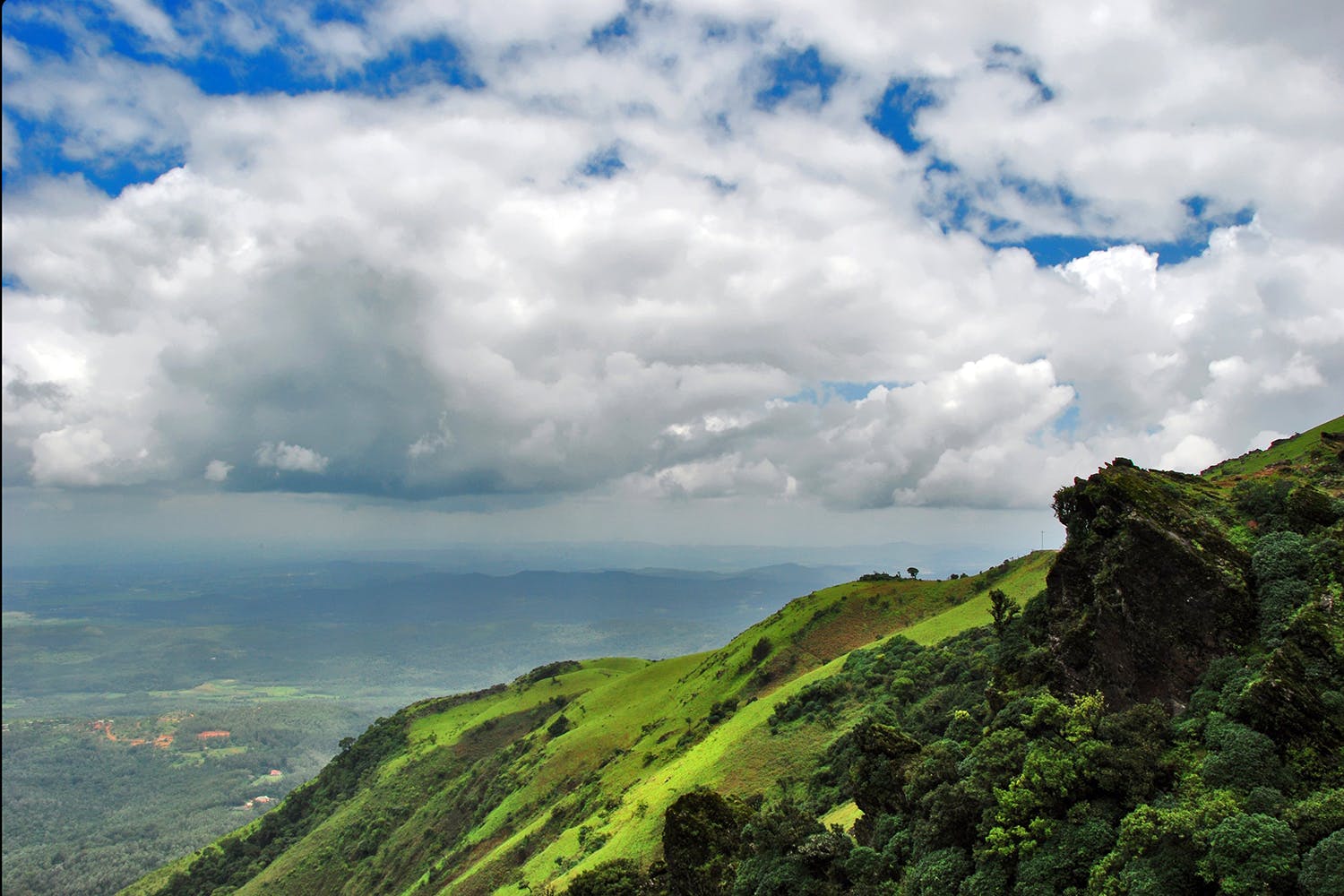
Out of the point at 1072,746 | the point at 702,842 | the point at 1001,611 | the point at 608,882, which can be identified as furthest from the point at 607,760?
the point at 1072,746

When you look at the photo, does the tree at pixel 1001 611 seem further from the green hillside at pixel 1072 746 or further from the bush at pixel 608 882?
the bush at pixel 608 882

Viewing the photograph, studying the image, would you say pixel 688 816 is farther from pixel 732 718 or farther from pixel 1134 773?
pixel 732 718

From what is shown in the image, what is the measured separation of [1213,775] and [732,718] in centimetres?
5459

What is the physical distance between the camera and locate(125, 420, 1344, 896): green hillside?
25703 millimetres

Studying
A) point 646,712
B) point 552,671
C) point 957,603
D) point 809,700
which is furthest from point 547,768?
point 552,671

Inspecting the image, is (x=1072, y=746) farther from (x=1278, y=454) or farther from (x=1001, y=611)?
(x=1278, y=454)

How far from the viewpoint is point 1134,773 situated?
93.3ft

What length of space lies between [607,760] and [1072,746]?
6961 cm

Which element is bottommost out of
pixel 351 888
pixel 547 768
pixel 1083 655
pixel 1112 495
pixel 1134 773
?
pixel 351 888

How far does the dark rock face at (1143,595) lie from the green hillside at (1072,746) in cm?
10

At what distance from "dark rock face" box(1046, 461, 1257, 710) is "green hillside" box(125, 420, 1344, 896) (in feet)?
0.34

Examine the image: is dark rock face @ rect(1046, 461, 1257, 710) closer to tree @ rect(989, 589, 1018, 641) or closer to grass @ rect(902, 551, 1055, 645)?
tree @ rect(989, 589, 1018, 641)

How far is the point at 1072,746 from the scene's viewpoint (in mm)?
30750

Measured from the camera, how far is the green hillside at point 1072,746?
25.7 meters
